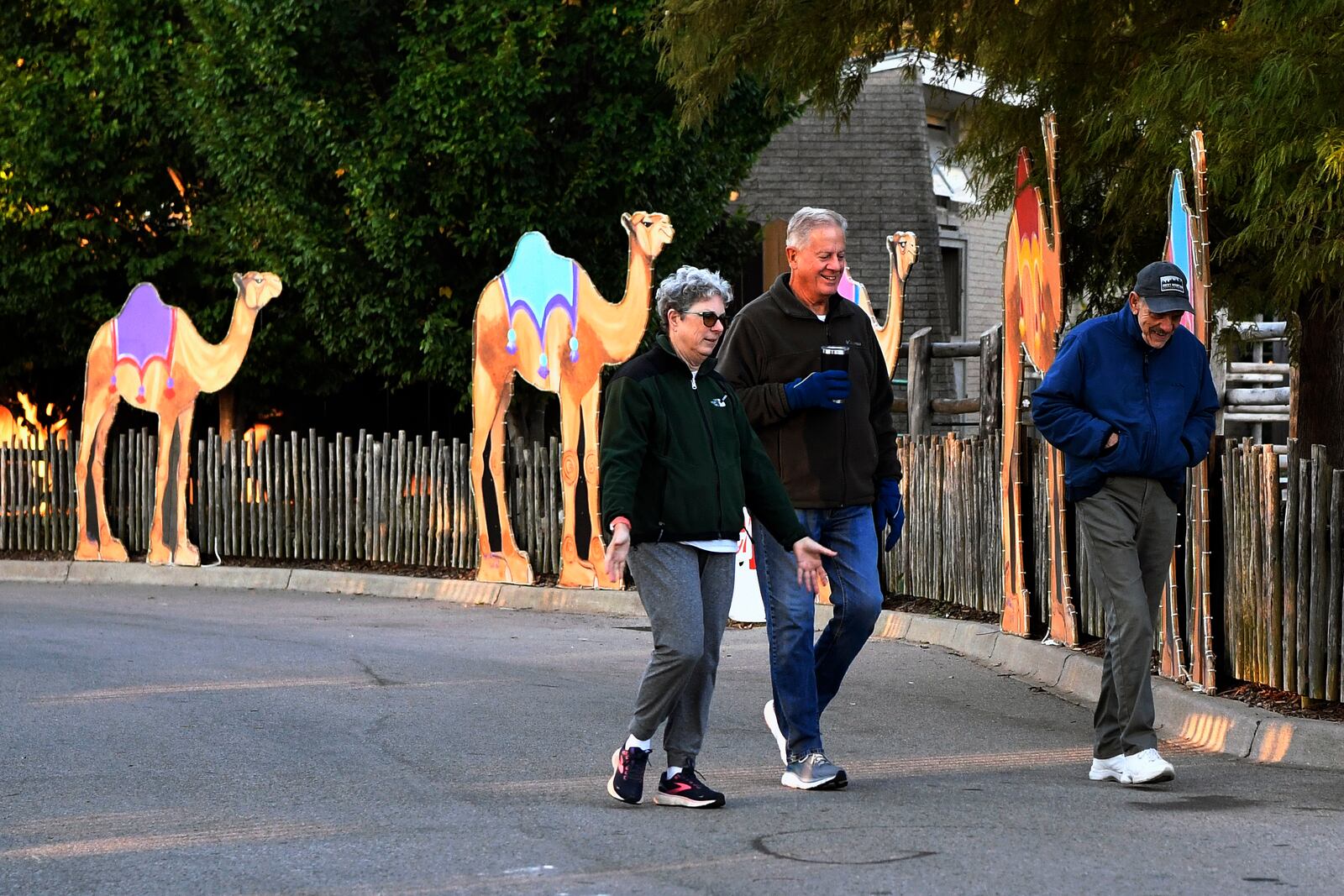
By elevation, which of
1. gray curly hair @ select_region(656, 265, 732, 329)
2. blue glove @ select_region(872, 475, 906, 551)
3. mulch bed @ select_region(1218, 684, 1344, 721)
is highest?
gray curly hair @ select_region(656, 265, 732, 329)

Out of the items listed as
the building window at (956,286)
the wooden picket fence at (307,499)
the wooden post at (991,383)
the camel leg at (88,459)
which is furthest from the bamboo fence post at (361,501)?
the building window at (956,286)

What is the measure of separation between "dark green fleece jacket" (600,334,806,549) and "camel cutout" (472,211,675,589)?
302 inches

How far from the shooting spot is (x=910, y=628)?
1232 cm

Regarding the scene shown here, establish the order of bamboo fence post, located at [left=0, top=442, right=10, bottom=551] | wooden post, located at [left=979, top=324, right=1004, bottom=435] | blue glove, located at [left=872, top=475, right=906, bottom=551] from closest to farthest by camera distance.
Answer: blue glove, located at [left=872, top=475, right=906, bottom=551] → wooden post, located at [left=979, top=324, right=1004, bottom=435] → bamboo fence post, located at [left=0, top=442, right=10, bottom=551]

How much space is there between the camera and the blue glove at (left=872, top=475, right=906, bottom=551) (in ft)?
23.0

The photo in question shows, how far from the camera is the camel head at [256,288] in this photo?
56.5ft

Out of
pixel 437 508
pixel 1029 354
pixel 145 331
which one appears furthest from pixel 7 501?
pixel 1029 354

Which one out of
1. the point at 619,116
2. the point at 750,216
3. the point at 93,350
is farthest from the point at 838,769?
the point at 750,216

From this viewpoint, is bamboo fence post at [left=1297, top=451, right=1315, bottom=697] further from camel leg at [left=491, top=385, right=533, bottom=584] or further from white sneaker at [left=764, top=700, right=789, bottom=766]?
camel leg at [left=491, top=385, right=533, bottom=584]

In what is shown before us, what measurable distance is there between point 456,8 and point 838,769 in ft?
41.5

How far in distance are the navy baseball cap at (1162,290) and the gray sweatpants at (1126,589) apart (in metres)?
0.64

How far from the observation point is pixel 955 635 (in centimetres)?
1171

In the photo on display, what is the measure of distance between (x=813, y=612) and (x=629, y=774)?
950mm

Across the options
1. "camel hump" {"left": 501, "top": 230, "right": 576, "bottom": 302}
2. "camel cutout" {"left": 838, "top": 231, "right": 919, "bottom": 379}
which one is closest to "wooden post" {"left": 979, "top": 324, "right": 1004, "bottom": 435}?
"camel cutout" {"left": 838, "top": 231, "right": 919, "bottom": 379}
